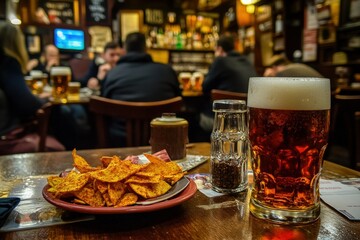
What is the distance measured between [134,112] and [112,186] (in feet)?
4.25

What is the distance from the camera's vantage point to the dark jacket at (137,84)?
2.77 metres

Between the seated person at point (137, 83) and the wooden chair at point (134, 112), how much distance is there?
72cm

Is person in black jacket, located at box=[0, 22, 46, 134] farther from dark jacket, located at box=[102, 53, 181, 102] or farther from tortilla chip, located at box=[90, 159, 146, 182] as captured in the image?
tortilla chip, located at box=[90, 159, 146, 182]

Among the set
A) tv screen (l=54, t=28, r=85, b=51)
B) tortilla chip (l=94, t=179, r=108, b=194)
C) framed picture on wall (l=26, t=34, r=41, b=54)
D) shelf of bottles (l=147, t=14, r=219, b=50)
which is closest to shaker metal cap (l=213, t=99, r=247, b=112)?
tortilla chip (l=94, t=179, r=108, b=194)

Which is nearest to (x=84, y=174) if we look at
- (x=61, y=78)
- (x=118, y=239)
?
(x=118, y=239)

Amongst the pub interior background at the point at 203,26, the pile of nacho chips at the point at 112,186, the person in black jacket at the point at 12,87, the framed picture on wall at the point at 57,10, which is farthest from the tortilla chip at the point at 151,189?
the framed picture on wall at the point at 57,10

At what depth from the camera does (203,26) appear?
26.4 ft

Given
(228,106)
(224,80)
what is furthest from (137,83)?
(228,106)

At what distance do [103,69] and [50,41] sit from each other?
11.9ft

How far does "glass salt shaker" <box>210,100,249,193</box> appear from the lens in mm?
870

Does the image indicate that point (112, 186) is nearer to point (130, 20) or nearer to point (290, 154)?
point (290, 154)

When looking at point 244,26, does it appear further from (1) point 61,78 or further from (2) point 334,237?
(2) point 334,237

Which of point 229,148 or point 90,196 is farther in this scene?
point 229,148

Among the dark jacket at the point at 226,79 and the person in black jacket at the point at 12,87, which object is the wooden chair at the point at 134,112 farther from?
the dark jacket at the point at 226,79
